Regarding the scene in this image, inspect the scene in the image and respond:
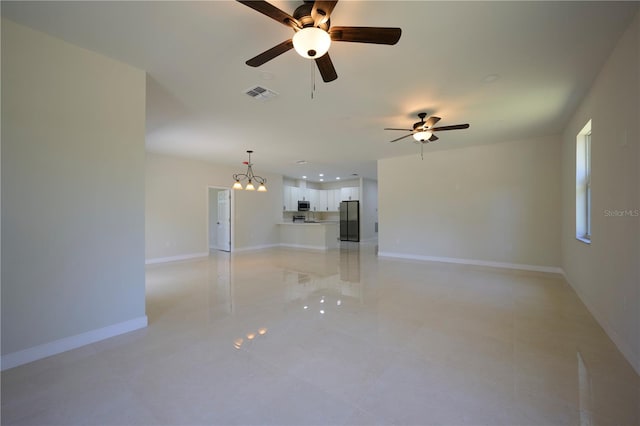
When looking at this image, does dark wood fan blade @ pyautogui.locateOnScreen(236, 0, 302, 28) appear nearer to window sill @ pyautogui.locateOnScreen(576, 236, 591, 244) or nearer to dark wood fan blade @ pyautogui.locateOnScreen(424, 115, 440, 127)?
dark wood fan blade @ pyautogui.locateOnScreen(424, 115, 440, 127)

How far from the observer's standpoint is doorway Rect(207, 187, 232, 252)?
859 centimetres

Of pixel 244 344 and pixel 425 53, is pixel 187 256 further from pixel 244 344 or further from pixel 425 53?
pixel 425 53

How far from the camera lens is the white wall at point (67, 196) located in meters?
2.16

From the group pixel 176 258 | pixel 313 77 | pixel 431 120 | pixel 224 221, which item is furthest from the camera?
pixel 224 221

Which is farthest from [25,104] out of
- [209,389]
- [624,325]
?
[624,325]

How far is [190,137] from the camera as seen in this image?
5.29 meters

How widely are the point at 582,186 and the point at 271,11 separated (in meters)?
4.85

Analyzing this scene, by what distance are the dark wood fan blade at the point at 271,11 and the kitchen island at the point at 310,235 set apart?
281 inches

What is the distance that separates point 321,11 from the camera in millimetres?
1738

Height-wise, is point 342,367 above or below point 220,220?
below

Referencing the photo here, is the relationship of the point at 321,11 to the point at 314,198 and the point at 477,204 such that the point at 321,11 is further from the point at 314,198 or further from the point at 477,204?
the point at 314,198

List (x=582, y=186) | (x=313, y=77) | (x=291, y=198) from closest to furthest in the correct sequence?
(x=313, y=77)
(x=582, y=186)
(x=291, y=198)

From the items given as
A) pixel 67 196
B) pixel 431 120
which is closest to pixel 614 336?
pixel 431 120

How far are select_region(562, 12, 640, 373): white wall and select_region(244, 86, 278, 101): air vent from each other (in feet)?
10.8
